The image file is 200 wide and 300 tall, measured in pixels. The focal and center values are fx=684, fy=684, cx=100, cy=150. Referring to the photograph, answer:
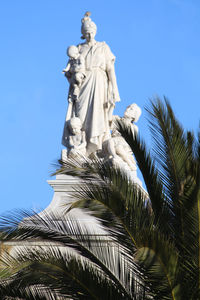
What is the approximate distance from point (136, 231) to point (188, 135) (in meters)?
1.95

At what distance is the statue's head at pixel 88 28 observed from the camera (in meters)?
17.5

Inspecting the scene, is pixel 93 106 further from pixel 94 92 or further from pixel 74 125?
pixel 74 125

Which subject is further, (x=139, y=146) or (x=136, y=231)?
(x=139, y=146)

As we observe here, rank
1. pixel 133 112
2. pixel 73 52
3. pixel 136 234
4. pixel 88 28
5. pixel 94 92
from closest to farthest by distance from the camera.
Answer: pixel 136 234
pixel 94 92
pixel 133 112
pixel 73 52
pixel 88 28

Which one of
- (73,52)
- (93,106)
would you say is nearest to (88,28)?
(73,52)

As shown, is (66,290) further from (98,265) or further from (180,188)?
(180,188)

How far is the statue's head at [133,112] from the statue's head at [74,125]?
1.35 meters

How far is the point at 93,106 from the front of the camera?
16.8m

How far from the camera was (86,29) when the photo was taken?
1752 centimetres

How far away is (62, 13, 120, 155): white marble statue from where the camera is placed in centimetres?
1661

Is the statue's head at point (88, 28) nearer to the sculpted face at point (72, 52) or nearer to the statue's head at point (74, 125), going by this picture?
the sculpted face at point (72, 52)

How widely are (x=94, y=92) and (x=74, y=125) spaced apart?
3.93 feet

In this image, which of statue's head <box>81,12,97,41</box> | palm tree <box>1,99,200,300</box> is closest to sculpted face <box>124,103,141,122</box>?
statue's head <box>81,12,97,41</box>

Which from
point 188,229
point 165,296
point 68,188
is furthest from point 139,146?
point 68,188
